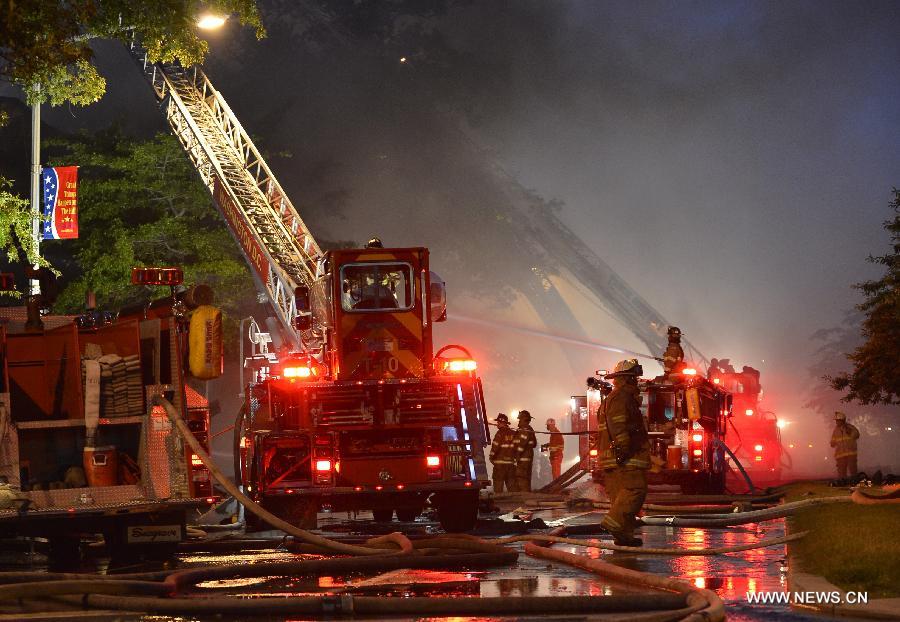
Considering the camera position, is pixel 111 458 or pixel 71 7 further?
pixel 71 7

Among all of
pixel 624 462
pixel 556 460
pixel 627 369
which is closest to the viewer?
pixel 624 462

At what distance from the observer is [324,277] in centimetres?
1544

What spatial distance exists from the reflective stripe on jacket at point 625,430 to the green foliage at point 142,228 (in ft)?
57.9

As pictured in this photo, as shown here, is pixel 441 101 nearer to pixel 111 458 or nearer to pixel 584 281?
pixel 584 281

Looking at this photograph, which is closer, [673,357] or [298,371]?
[298,371]

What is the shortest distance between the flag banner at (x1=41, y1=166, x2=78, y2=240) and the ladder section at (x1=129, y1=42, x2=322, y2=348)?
3222 millimetres

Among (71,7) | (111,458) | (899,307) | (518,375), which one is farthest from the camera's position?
(518,375)

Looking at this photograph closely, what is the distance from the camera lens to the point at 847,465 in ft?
84.9

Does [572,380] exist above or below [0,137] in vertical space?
below

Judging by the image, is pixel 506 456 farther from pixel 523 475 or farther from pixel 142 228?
pixel 142 228

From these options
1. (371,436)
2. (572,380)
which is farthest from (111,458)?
(572,380)

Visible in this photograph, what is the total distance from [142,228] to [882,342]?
61.0 feet

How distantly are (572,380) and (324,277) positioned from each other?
118ft

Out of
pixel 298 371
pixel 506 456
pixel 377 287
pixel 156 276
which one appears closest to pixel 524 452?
pixel 506 456
